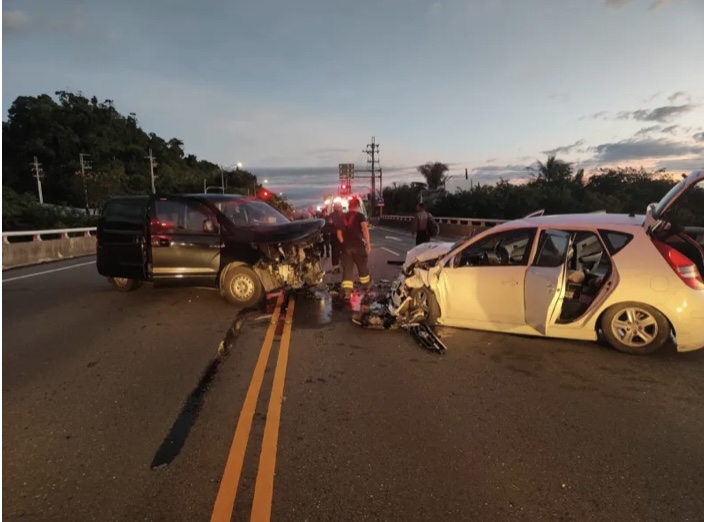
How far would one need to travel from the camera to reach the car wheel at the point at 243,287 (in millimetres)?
8555

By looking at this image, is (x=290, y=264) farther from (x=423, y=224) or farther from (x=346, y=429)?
(x=423, y=224)

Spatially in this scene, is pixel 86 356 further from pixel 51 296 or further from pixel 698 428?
pixel 698 428

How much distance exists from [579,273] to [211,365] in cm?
436

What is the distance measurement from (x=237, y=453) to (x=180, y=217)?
622cm

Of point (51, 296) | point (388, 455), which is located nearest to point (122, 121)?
point (51, 296)

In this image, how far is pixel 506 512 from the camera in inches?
114

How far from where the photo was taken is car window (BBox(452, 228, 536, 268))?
625 centimetres

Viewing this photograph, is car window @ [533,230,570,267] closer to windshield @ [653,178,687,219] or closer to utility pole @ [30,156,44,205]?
windshield @ [653,178,687,219]

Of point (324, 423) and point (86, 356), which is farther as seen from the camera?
point (86, 356)

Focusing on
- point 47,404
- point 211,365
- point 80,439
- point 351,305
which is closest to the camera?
point 80,439

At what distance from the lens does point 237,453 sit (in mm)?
3590

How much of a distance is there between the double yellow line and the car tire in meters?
3.56

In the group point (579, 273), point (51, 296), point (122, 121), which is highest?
point (122, 121)

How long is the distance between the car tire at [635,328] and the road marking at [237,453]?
377cm
